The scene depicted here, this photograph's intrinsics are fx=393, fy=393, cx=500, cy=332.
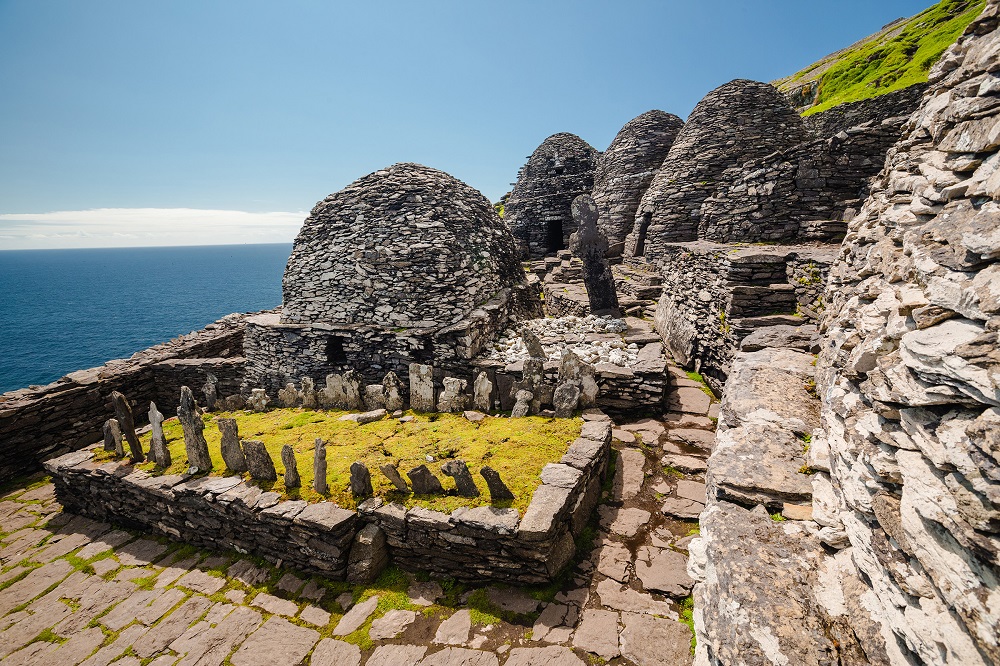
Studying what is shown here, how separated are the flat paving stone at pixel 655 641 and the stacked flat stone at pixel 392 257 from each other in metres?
6.34

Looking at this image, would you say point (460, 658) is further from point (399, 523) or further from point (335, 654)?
point (399, 523)

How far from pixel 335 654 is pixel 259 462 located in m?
2.74

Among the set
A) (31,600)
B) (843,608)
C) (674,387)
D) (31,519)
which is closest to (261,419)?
(31,600)

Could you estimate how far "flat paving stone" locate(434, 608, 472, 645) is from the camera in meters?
3.80

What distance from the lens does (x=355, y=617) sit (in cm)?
424

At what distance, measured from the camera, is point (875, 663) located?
1.74 metres

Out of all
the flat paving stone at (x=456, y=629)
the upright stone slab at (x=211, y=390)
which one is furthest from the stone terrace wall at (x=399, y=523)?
the upright stone slab at (x=211, y=390)

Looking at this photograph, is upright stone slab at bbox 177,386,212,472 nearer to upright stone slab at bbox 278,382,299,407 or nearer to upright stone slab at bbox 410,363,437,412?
upright stone slab at bbox 278,382,299,407

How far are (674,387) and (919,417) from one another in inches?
250

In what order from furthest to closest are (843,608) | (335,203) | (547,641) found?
1. (335,203)
2. (547,641)
3. (843,608)

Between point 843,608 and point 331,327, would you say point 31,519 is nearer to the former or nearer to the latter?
point 331,327

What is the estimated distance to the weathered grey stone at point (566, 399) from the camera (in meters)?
6.51

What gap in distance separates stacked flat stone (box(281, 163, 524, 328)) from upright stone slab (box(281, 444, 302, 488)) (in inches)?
162

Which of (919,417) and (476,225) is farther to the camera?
(476,225)
